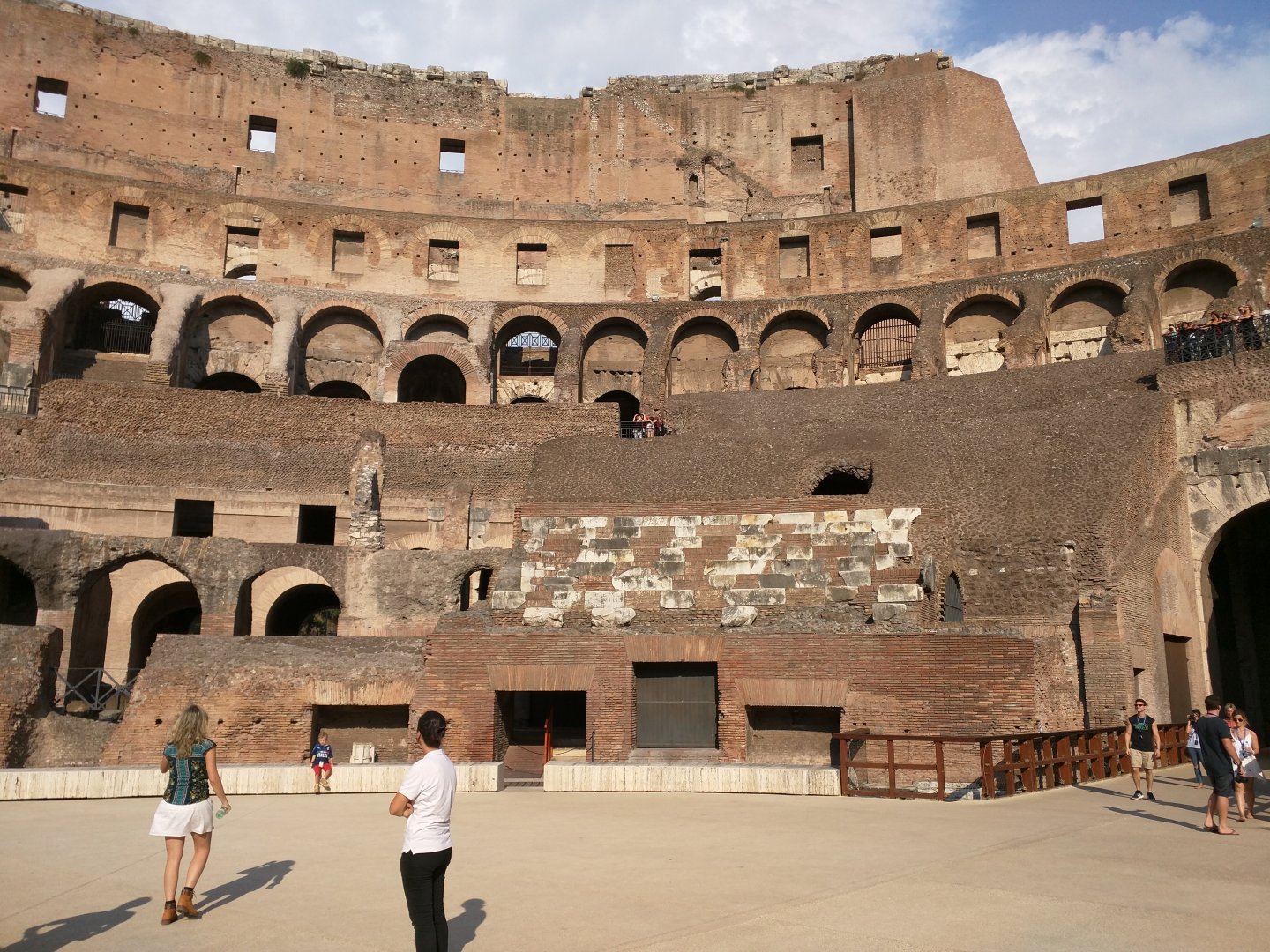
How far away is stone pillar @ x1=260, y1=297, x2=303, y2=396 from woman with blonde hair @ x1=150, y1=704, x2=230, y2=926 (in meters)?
24.5

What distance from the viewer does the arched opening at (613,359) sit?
3281cm

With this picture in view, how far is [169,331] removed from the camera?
2928 centimetres

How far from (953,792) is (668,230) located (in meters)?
25.9

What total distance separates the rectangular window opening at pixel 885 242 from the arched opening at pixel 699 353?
17.5ft

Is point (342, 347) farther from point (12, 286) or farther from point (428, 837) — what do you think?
point (428, 837)

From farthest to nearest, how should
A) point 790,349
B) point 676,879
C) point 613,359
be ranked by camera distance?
point 613,359 → point 790,349 → point 676,879

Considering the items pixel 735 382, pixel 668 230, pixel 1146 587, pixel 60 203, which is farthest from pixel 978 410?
pixel 60 203

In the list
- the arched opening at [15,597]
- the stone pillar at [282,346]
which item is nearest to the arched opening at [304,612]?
the arched opening at [15,597]

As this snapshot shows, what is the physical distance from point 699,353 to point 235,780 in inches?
935

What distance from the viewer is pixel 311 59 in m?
39.4

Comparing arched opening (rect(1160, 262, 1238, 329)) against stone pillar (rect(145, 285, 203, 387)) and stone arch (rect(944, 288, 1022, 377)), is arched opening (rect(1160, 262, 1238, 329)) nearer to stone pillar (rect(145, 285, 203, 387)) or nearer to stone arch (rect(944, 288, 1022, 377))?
stone arch (rect(944, 288, 1022, 377))

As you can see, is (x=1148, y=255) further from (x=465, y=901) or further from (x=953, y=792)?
(x=465, y=901)

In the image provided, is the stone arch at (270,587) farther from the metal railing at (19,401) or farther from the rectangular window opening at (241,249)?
the rectangular window opening at (241,249)

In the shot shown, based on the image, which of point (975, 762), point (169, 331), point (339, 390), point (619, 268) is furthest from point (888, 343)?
point (975, 762)
